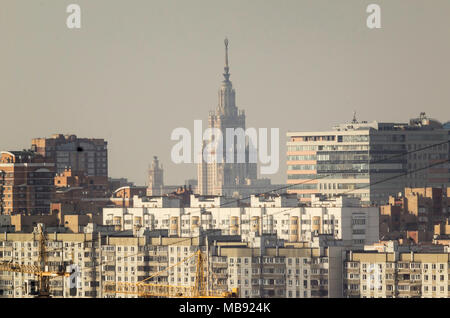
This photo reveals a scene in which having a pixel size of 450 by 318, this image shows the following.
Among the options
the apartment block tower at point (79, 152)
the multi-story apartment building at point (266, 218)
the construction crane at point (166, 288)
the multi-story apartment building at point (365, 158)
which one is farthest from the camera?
the apartment block tower at point (79, 152)

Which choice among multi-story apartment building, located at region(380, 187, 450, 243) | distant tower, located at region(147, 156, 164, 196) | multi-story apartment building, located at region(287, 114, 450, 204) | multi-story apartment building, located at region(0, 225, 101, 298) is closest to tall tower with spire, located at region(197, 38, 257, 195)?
distant tower, located at region(147, 156, 164, 196)

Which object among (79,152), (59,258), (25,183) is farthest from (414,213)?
(79,152)

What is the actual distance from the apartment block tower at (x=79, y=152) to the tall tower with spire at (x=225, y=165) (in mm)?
30740

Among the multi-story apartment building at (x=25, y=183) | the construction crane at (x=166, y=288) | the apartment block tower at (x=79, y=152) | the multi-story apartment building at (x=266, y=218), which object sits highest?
the apartment block tower at (x=79, y=152)

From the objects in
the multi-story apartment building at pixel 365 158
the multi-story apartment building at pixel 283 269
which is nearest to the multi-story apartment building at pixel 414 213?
the multi-story apartment building at pixel 365 158

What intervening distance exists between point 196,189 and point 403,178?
58232mm

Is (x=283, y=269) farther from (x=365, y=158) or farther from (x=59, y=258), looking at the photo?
(x=365, y=158)

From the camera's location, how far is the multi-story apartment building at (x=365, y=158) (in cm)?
9169

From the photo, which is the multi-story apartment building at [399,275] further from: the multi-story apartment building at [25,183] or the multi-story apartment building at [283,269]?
the multi-story apartment building at [25,183]

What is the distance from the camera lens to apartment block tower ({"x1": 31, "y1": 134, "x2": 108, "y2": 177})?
105438 mm

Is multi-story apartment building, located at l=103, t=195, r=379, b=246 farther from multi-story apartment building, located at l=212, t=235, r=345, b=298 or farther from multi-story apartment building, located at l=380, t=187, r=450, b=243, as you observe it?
multi-story apartment building, located at l=212, t=235, r=345, b=298

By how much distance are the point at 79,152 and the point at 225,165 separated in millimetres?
45160

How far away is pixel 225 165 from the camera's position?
152 metres
